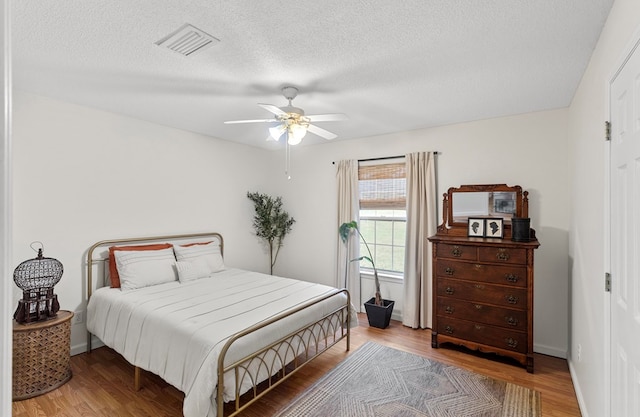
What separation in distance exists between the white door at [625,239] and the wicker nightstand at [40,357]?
3.77m

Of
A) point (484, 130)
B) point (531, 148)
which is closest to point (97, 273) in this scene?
point (484, 130)

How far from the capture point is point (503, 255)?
3.00m

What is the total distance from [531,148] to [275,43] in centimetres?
290

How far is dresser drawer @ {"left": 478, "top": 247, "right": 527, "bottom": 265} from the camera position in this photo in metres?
2.92

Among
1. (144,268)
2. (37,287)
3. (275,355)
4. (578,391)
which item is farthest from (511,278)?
(37,287)

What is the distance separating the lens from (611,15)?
64.6 inches

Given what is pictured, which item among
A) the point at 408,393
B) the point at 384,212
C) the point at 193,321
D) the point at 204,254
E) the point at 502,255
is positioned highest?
the point at 384,212

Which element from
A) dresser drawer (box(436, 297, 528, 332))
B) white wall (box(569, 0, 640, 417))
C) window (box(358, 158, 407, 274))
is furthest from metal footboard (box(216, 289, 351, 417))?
white wall (box(569, 0, 640, 417))

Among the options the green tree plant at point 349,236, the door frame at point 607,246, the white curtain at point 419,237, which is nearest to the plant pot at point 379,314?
the green tree plant at point 349,236

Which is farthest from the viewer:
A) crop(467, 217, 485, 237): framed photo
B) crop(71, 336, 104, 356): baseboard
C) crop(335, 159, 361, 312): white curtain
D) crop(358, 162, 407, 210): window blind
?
crop(335, 159, 361, 312): white curtain

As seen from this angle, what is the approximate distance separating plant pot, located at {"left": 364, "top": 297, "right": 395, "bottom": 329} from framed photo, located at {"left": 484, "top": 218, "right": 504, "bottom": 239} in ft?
4.77

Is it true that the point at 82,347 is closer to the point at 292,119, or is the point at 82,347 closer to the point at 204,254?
the point at 204,254

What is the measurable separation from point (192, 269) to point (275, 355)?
5.38 feet

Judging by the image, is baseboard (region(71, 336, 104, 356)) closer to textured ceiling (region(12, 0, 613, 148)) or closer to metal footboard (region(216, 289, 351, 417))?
metal footboard (region(216, 289, 351, 417))
